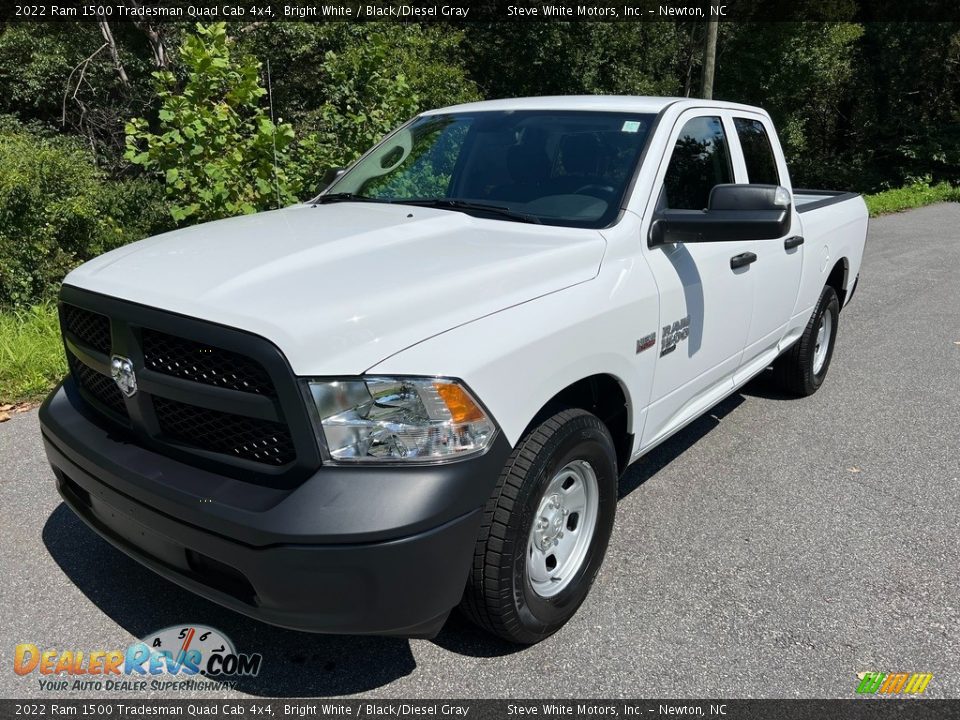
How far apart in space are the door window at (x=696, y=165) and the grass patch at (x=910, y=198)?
13.6 metres

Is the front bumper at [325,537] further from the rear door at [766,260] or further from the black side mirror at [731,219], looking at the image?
the rear door at [766,260]

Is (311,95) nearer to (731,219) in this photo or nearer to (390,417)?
(731,219)

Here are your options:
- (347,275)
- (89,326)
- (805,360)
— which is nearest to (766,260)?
(805,360)

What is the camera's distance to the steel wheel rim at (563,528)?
107 inches

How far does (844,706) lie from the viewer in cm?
251

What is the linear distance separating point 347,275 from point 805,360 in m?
3.73

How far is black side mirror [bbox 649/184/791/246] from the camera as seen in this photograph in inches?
117

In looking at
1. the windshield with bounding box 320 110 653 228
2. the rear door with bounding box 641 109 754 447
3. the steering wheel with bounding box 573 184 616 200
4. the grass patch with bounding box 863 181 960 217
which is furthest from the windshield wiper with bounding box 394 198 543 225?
the grass patch with bounding box 863 181 960 217

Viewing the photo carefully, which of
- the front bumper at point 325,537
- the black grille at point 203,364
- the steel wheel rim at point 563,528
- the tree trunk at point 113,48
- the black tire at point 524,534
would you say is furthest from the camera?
the tree trunk at point 113,48

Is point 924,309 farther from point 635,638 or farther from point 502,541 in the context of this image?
point 502,541

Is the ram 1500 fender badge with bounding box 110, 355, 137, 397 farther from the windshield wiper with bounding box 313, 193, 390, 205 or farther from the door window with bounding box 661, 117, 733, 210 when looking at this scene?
the door window with bounding box 661, 117, 733, 210

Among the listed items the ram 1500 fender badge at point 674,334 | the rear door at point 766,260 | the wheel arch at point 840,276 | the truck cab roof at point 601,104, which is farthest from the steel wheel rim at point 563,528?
the wheel arch at point 840,276

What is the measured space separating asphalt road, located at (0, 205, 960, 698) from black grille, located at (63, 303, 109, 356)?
1006 millimetres

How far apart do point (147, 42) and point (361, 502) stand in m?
20.8
